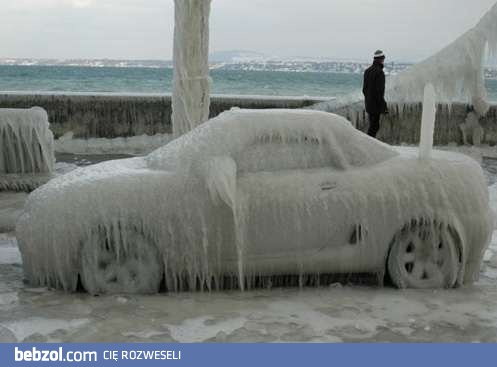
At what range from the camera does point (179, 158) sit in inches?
215

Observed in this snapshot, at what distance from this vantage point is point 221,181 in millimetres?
5188

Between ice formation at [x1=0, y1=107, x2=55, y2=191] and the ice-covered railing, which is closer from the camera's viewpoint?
ice formation at [x1=0, y1=107, x2=55, y2=191]

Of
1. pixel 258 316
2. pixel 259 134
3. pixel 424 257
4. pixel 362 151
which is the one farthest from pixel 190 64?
pixel 258 316

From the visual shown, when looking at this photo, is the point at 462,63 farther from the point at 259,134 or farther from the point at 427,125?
the point at 259,134

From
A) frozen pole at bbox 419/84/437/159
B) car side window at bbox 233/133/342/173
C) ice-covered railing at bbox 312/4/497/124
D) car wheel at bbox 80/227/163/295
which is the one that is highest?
ice-covered railing at bbox 312/4/497/124

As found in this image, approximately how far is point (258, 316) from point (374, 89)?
8187mm

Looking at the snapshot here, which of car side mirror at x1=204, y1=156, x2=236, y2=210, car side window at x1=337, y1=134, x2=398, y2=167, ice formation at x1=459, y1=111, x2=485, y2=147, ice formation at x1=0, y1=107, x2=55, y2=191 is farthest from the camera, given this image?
ice formation at x1=459, y1=111, x2=485, y2=147

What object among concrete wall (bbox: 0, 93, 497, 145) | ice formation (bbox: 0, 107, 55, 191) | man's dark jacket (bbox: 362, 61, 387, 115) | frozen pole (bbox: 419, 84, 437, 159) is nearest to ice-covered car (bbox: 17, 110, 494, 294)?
frozen pole (bbox: 419, 84, 437, 159)

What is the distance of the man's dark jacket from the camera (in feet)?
39.1

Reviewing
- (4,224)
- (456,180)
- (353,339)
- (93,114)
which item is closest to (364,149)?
(456,180)

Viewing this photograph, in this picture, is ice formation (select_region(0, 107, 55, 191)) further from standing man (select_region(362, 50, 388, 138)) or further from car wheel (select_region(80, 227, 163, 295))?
car wheel (select_region(80, 227, 163, 295))

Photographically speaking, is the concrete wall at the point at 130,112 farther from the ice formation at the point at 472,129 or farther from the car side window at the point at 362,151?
the car side window at the point at 362,151

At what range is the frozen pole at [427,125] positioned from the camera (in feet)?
18.7

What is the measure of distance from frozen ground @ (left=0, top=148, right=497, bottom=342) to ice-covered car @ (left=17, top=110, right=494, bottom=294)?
0.18 metres
